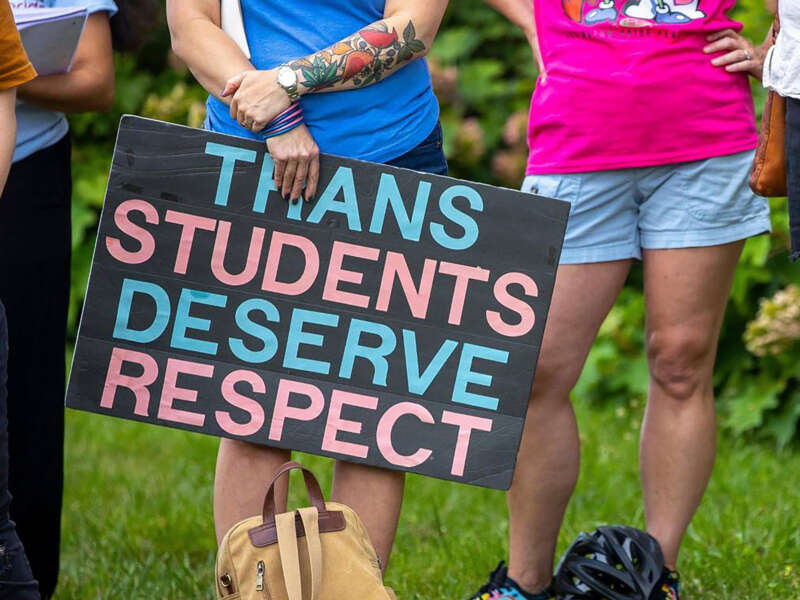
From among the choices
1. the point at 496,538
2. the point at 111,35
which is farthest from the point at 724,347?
the point at 111,35

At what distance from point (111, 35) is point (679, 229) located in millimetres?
1460

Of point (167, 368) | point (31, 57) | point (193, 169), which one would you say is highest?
point (31, 57)

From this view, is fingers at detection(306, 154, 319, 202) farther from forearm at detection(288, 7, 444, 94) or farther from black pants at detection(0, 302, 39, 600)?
black pants at detection(0, 302, 39, 600)

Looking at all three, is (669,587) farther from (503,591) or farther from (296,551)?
(296,551)


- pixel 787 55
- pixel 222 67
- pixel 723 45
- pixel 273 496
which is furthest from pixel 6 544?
pixel 723 45

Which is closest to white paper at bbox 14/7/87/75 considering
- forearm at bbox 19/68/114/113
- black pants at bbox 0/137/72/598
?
forearm at bbox 19/68/114/113

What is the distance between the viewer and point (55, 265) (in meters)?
2.92

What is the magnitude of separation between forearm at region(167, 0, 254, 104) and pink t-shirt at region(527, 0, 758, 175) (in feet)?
2.56

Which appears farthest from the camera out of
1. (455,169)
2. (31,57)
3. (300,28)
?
(455,169)

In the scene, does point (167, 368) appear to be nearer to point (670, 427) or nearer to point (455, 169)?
point (670, 427)

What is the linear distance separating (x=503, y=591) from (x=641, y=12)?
1400 millimetres

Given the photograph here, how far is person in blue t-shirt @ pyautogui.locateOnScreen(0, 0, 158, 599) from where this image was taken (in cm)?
280

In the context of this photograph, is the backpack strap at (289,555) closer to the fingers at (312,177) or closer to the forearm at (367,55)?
the fingers at (312,177)

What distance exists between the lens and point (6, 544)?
2119 millimetres
